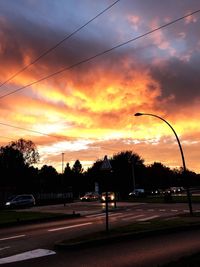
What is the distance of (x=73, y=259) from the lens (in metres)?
10.9

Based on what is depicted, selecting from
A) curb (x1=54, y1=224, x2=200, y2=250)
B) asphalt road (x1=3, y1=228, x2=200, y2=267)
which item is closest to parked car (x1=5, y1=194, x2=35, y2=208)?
curb (x1=54, y1=224, x2=200, y2=250)

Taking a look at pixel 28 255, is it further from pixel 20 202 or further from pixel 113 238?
pixel 20 202

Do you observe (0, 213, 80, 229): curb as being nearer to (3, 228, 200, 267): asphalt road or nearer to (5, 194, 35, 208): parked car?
(3, 228, 200, 267): asphalt road

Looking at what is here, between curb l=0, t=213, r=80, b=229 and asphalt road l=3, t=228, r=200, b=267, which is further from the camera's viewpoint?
curb l=0, t=213, r=80, b=229

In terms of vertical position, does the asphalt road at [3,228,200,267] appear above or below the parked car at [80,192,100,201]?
below

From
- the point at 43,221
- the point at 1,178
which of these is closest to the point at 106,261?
the point at 43,221

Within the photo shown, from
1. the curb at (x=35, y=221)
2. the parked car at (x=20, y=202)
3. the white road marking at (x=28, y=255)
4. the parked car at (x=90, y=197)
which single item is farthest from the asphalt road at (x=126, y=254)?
the parked car at (x=90, y=197)

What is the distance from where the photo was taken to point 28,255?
11.8 meters

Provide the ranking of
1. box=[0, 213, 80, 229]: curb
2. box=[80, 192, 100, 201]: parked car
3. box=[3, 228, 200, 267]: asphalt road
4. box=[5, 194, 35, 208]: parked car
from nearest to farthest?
box=[3, 228, 200, 267]: asphalt road → box=[0, 213, 80, 229]: curb → box=[5, 194, 35, 208]: parked car → box=[80, 192, 100, 201]: parked car

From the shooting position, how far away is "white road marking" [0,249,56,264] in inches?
441

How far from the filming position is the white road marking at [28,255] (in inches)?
441

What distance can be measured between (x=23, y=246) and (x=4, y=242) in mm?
1819

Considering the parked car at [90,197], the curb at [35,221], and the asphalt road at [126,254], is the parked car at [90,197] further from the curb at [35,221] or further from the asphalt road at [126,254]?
the asphalt road at [126,254]

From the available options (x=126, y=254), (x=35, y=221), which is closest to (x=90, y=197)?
(x=35, y=221)
